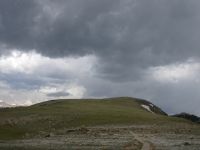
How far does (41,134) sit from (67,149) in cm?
3583

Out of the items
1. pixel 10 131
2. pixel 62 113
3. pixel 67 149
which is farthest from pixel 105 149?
pixel 62 113

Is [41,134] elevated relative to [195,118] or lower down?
lower down

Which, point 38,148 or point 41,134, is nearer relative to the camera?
point 38,148

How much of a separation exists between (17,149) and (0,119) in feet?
183

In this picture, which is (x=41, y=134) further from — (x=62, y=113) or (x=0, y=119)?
(x=62, y=113)

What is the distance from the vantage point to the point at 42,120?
109 m

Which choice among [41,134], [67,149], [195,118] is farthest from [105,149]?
[195,118]

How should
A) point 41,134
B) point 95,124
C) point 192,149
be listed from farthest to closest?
1. point 95,124
2. point 41,134
3. point 192,149

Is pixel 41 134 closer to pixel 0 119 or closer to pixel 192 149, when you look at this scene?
pixel 0 119

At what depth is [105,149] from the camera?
49.6m

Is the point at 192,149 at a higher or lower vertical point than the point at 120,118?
lower

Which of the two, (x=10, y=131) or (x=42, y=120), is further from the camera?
(x=42, y=120)

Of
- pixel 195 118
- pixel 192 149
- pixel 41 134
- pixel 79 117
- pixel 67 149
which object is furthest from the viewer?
pixel 195 118

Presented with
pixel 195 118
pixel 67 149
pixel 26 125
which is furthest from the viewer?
pixel 195 118
